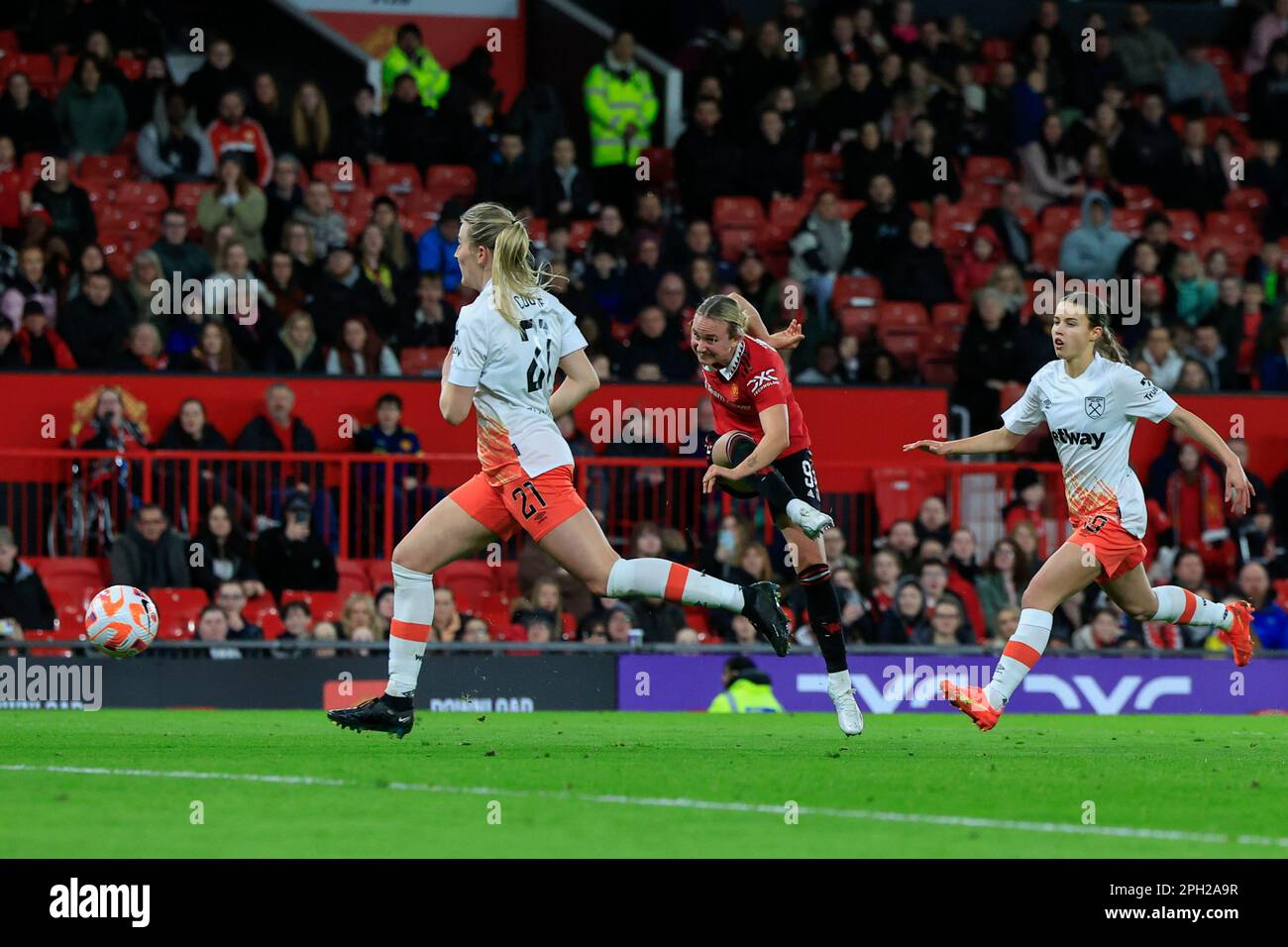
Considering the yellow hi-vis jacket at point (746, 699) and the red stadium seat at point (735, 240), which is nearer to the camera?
the yellow hi-vis jacket at point (746, 699)

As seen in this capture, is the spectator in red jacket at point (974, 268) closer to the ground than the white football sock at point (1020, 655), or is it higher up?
higher up

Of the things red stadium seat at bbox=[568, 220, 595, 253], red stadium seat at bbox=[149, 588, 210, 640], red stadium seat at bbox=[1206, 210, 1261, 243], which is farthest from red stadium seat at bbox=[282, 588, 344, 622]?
red stadium seat at bbox=[1206, 210, 1261, 243]

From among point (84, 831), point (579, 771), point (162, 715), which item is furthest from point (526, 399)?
point (162, 715)

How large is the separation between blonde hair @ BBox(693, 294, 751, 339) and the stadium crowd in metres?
6.17

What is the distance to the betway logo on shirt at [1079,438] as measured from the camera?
37.4 ft

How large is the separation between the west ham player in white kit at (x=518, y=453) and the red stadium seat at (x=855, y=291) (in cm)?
1173

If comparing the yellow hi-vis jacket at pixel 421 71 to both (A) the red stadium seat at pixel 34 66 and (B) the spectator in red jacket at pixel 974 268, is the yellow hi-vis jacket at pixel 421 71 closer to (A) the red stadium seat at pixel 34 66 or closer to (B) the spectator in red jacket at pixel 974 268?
(A) the red stadium seat at pixel 34 66

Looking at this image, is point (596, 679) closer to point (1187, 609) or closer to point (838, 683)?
point (838, 683)

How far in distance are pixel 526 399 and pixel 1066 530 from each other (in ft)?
32.3

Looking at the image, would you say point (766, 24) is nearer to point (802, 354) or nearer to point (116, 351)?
point (802, 354)

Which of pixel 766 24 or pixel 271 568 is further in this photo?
pixel 766 24

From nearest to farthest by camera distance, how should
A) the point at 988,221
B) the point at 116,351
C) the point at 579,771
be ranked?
the point at 579,771
the point at 116,351
the point at 988,221

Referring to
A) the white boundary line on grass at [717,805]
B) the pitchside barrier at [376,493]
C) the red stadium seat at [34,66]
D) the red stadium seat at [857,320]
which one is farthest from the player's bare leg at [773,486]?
the red stadium seat at [34,66]

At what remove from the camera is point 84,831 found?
23.6ft
